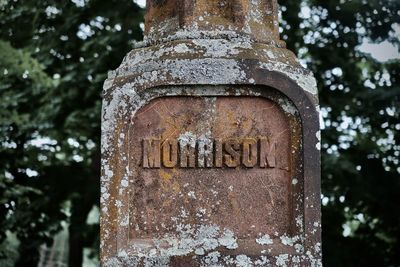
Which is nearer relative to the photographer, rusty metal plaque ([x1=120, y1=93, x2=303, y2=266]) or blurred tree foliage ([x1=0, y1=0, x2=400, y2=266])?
rusty metal plaque ([x1=120, y1=93, x2=303, y2=266])

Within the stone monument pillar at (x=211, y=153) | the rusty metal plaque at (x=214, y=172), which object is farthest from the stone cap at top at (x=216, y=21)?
the rusty metal plaque at (x=214, y=172)

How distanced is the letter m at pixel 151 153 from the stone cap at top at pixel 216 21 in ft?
2.06

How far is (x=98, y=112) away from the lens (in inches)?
412

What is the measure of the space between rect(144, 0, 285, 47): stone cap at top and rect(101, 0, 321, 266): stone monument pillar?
0.08 meters

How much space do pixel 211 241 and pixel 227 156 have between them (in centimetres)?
49

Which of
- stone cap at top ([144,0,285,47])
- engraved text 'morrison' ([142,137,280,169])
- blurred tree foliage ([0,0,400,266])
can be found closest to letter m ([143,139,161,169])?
engraved text 'morrison' ([142,137,280,169])

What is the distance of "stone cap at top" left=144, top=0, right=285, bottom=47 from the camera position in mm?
4238

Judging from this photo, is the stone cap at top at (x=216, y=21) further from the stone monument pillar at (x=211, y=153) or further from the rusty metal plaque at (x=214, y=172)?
the rusty metal plaque at (x=214, y=172)

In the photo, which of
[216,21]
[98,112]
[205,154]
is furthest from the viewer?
[98,112]

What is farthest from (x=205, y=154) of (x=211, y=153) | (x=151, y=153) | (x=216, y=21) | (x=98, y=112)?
(x=98, y=112)

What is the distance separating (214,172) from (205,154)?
115mm

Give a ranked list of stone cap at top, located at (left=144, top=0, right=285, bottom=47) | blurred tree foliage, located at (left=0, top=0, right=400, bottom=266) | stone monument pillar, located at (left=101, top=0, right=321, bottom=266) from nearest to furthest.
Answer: stone monument pillar, located at (left=101, top=0, right=321, bottom=266)
stone cap at top, located at (left=144, top=0, right=285, bottom=47)
blurred tree foliage, located at (left=0, top=0, right=400, bottom=266)

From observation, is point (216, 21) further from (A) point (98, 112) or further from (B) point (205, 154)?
(A) point (98, 112)

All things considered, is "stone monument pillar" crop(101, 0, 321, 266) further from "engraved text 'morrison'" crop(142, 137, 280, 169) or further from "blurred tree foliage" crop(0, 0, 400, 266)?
"blurred tree foliage" crop(0, 0, 400, 266)
